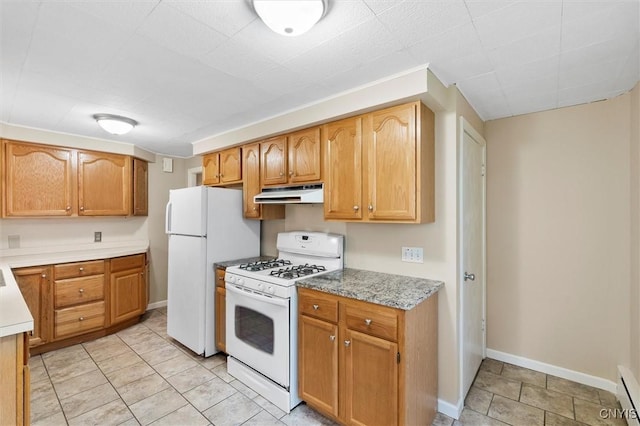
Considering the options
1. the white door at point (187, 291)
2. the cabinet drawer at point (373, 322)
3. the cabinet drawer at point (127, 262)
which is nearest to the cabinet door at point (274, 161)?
the white door at point (187, 291)

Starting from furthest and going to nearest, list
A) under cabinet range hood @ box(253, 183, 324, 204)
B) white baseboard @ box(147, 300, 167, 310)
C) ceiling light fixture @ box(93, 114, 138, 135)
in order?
white baseboard @ box(147, 300, 167, 310), ceiling light fixture @ box(93, 114, 138, 135), under cabinet range hood @ box(253, 183, 324, 204)

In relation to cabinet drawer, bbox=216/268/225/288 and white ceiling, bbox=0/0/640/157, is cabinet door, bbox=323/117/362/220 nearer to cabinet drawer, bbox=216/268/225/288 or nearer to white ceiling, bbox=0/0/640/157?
white ceiling, bbox=0/0/640/157

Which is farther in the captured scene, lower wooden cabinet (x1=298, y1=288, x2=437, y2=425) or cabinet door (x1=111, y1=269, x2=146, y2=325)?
cabinet door (x1=111, y1=269, x2=146, y2=325)

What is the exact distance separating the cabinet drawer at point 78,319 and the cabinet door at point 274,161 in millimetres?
2385

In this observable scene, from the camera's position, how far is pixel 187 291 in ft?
10.1

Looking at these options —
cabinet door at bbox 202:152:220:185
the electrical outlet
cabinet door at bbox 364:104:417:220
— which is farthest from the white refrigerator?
the electrical outlet

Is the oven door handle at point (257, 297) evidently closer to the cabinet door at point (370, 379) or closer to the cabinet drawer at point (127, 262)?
the cabinet door at point (370, 379)

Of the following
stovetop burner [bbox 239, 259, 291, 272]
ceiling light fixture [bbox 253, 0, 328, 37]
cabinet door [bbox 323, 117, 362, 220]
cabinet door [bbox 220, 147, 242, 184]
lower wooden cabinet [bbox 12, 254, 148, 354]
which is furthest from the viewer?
cabinet door [bbox 220, 147, 242, 184]

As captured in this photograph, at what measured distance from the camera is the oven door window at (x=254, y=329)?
232cm

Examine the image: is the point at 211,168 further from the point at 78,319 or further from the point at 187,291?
the point at 78,319

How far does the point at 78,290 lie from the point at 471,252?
3.92 m

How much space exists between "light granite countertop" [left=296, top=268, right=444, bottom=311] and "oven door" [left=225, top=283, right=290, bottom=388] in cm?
32

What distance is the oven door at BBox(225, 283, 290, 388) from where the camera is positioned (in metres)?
2.21

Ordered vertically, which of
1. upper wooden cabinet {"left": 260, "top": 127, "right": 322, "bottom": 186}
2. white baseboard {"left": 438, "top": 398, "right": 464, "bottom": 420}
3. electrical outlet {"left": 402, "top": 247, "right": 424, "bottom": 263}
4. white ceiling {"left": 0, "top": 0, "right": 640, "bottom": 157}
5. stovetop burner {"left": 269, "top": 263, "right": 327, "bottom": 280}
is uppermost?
white ceiling {"left": 0, "top": 0, "right": 640, "bottom": 157}
